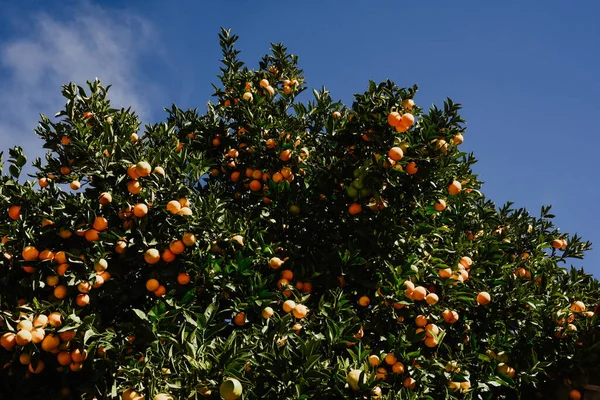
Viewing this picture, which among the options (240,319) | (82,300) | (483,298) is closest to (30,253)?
(82,300)

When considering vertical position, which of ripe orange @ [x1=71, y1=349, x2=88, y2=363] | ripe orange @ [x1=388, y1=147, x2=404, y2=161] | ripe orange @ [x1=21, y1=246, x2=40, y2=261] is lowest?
ripe orange @ [x1=71, y1=349, x2=88, y2=363]

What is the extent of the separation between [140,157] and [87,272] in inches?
42.2

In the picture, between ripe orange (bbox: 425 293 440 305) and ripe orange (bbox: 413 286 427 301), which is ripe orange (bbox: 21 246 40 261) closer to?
ripe orange (bbox: 413 286 427 301)

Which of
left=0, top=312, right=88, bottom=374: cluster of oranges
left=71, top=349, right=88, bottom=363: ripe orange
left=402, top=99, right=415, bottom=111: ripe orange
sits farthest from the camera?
left=402, top=99, right=415, bottom=111: ripe orange

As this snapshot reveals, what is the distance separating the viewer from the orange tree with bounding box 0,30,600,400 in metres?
3.75

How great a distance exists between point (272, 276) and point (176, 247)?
33.8 inches

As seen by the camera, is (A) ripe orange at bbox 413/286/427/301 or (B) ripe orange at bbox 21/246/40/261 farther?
(A) ripe orange at bbox 413/286/427/301

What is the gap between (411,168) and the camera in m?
4.56

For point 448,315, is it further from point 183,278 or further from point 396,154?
point 183,278

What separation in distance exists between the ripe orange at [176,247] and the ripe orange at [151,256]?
127mm

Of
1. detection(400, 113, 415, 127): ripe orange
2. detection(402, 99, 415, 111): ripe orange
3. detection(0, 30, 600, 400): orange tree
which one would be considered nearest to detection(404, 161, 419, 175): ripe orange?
detection(0, 30, 600, 400): orange tree

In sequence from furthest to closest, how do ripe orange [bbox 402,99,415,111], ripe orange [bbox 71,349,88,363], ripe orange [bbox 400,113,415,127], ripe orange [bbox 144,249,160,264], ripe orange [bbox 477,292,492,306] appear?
ripe orange [bbox 477,292,492,306] → ripe orange [bbox 402,99,415,111] → ripe orange [bbox 400,113,415,127] → ripe orange [bbox 144,249,160,264] → ripe orange [bbox 71,349,88,363]

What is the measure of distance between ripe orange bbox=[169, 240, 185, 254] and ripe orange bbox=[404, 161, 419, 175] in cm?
212

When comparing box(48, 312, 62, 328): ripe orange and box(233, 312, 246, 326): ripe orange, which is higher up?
box(233, 312, 246, 326): ripe orange
